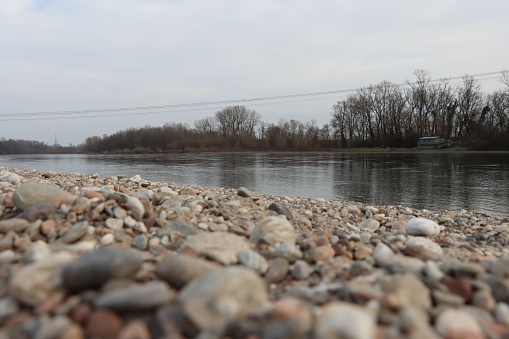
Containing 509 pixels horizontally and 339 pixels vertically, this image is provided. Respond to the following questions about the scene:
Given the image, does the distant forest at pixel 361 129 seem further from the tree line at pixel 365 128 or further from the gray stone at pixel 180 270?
the gray stone at pixel 180 270

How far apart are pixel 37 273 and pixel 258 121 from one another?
89987 mm

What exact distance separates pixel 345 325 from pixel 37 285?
1816 mm

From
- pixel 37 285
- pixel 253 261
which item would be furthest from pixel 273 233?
pixel 37 285

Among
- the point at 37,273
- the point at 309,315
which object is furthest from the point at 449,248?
the point at 37,273

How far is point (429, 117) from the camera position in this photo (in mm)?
65000

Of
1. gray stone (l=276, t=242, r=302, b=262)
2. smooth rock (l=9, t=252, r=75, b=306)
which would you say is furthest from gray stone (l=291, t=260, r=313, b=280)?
smooth rock (l=9, t=252, r=75, b=306)

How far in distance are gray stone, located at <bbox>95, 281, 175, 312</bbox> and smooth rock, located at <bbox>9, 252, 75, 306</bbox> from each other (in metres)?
0.36

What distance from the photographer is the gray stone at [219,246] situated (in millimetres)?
2943

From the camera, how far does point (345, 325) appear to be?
1599mm

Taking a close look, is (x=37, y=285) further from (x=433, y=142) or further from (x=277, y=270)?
(x=433, y=142)

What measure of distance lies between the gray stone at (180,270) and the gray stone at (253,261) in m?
0.55

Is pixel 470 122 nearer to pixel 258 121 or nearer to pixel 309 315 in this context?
pixel 258 121

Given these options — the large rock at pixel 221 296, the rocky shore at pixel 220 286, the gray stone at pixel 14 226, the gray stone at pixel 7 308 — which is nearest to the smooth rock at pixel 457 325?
the rocky shore at pixel 220 286

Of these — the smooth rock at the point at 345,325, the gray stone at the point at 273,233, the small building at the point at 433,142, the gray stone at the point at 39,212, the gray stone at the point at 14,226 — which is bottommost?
the gray stone at the point at 273,233
